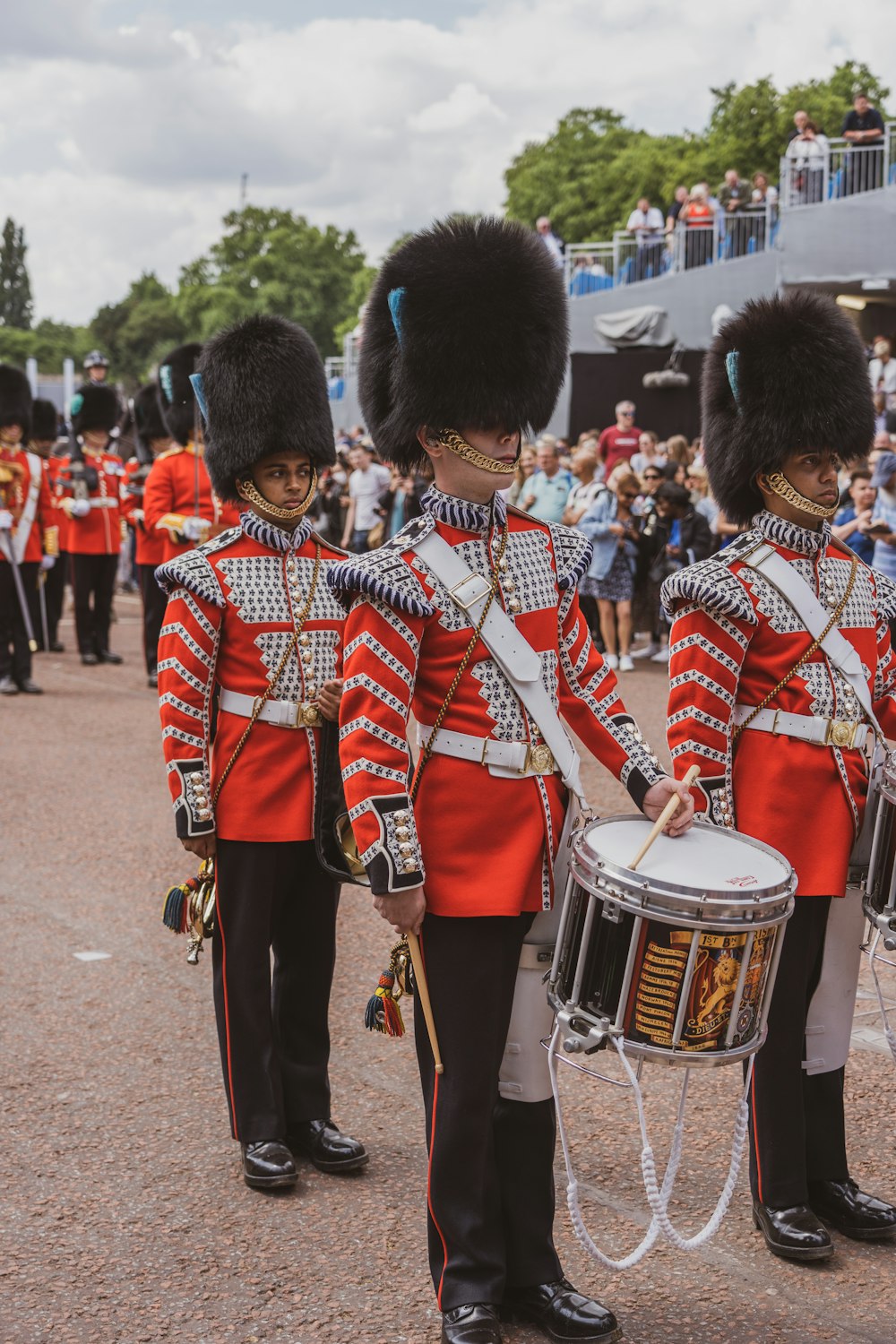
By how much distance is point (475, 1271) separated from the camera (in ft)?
9.64

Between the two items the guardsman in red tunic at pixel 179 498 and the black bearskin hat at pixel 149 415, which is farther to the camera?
the black bearskin hat at pixel 149 415

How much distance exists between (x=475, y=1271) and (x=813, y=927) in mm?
994

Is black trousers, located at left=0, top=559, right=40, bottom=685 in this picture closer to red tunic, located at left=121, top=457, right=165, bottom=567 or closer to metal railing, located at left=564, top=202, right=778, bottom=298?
red tunic, located at left=121, top=457, right=165, bottom=567

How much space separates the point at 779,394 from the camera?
358cm

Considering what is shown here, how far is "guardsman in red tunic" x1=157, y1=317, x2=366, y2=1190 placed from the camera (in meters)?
3.72

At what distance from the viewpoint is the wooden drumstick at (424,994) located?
2947 millimetres

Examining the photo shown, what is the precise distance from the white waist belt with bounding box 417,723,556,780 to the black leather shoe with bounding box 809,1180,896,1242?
3.96ft

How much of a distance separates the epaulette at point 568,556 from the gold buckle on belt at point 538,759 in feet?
1.09

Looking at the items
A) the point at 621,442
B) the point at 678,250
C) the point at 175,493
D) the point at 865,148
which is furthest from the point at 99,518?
the point at 678,250

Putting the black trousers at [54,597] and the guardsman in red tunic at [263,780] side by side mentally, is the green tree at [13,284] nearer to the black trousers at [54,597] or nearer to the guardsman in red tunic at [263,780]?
the black trousers at [54,597]

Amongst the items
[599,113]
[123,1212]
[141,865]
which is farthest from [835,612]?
[599,113]

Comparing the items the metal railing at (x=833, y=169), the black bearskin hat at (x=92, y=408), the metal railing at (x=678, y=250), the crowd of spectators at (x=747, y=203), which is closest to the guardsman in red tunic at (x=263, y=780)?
the black bearskin hat at (x=92, y=408)

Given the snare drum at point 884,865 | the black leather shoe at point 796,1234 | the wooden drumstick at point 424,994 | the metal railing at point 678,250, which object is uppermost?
the metal railing at point 678,250

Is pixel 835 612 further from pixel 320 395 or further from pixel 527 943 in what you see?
pixel 320 395
